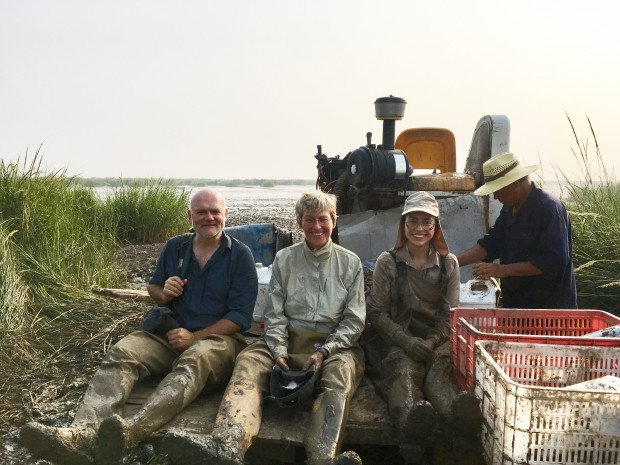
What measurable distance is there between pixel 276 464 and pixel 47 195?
17.4 ft

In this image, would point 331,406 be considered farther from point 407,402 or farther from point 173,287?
point 173,287

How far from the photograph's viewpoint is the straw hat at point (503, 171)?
419 cm

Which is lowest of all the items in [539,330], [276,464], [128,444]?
[276,464]

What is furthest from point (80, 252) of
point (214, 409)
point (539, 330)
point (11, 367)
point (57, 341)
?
point (539, 330)

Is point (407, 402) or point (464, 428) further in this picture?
point (407, 402)

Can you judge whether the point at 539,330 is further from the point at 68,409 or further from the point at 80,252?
the point at 80,252

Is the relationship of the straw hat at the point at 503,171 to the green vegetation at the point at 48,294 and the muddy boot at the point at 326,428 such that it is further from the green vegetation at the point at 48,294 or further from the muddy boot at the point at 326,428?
the green vegetation at the point at 48,294

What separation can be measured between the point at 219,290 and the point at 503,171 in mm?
1922

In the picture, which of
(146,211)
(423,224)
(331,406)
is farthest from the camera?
(146,211)

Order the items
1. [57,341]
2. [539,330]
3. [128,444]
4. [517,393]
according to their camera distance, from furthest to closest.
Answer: [57,341] < [539,330] < [128,444] < [517,393]

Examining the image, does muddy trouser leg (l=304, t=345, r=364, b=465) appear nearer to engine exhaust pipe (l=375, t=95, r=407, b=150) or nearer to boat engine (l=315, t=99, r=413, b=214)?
boat engine (l=315, t=99, r=413, b=214)

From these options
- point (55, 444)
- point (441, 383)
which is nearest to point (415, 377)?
point (441, 383)

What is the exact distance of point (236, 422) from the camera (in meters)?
3.12

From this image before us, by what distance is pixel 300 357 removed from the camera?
146 inches
